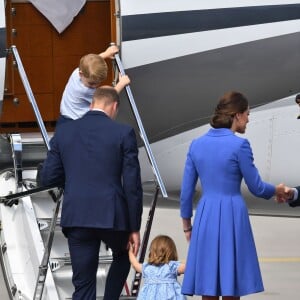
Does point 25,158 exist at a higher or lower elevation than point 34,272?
higher

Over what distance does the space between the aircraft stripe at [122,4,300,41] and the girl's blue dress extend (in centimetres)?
192

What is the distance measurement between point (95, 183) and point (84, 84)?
3.14 ft

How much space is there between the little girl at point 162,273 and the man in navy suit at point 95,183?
0.45 feet

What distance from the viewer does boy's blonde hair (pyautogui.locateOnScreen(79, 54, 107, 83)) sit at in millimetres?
6668

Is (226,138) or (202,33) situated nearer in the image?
(226,138)

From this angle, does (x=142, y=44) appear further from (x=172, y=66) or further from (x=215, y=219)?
(x=215, y=219)

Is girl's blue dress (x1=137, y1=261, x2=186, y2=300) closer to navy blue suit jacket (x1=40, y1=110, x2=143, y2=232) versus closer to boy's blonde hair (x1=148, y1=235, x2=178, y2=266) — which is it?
boy's blonde hair (x1=148, y1=235, x2=178, y2=266)

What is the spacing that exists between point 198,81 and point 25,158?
4.95 ft

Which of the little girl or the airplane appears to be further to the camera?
the airplane

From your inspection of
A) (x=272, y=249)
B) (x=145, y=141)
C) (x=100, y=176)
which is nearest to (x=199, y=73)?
(x=145, y=141)

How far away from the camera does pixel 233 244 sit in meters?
5.84

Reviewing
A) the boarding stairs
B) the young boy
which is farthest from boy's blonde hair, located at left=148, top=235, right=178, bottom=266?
the young boy

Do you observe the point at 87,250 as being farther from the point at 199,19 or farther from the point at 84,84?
the point at 199,19

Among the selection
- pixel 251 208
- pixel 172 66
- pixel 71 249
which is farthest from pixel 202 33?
Result: pixel 71 249
